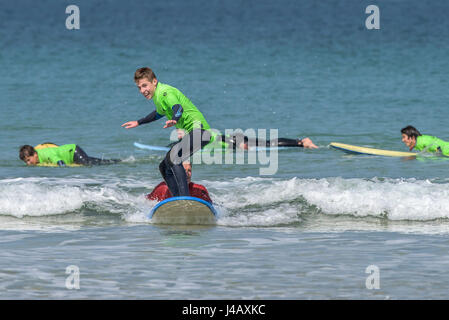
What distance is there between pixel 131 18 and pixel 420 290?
54.9 metres

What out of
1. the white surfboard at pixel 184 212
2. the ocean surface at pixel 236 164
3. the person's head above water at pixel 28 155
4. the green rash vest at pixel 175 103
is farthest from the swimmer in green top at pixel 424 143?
the green rash vest at pixel 175 103

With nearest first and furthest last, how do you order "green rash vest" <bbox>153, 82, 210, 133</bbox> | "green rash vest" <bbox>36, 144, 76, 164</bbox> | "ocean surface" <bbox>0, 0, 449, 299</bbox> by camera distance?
"ocean surface" <bbox>0, 0, 449, 299</bbox>
"green rash vest" <bbox>153, 82, 210, 133</bbox>
"green rash vest" <bbox>36, 144, 76, 164</bbox>

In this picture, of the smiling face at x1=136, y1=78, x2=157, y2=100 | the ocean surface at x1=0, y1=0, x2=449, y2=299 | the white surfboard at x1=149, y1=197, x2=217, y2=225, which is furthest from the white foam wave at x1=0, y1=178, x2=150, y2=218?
the smiling face at x1=136, y1=78, x2=157, y2=100

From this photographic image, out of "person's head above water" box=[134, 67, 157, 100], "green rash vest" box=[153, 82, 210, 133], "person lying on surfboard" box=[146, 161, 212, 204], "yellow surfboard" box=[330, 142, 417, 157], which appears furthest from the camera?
"yellow surfboard" box=[330, 142, 417, 157]

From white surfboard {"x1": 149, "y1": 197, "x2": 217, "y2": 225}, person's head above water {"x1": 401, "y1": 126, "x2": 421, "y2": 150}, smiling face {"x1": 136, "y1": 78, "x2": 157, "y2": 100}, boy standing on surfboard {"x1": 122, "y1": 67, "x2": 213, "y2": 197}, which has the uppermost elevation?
person's head above water {"x1": 401, "y1": 126, "x2": 421, "y2": 150}

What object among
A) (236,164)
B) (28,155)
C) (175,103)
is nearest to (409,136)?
(236,164)

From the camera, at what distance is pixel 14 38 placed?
5228 centimetres

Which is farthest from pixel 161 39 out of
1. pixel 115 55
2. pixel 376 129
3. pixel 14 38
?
pixel 376 129

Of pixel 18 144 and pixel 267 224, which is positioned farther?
pixel 18 144

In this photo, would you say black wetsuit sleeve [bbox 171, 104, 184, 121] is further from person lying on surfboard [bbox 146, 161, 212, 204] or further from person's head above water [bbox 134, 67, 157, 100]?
person lying on surfboard [bbox 146, 161, 212, 204]

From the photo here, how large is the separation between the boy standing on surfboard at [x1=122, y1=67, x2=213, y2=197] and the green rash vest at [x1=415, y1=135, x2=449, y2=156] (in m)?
9.35

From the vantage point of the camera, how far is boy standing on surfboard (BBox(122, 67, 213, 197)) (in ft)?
35.0

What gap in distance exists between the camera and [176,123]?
1052 centimetres

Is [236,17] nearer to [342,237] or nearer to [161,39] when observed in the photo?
[161,39]
